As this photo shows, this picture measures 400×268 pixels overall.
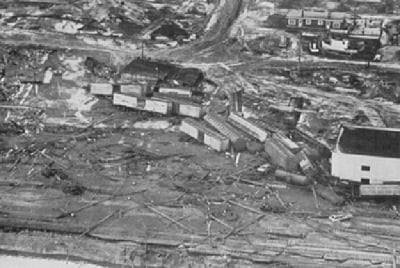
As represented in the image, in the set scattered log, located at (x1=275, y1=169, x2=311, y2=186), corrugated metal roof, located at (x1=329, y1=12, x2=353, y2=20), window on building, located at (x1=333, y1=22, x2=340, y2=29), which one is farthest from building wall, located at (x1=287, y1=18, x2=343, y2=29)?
scattered log, located at (x1=275, y1=169, x2=311, y2=186)

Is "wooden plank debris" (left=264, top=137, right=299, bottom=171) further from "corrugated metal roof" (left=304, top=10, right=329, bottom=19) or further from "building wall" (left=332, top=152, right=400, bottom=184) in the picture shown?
"corrugated metal roof" (left=304, top=10, right=329, bottom=19)

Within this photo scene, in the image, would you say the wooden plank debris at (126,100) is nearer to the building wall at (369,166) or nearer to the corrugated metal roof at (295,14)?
the building wall at (369,166)

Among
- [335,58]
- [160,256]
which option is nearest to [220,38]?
[335,58]

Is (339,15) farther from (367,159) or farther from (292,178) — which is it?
(292,178)

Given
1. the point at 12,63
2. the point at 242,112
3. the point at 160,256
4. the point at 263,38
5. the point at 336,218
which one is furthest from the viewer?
the point at 263,38

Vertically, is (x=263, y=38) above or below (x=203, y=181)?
above

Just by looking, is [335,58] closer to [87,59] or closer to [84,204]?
[87,59]

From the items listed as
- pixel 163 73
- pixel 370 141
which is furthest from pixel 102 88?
pixel 370 141
